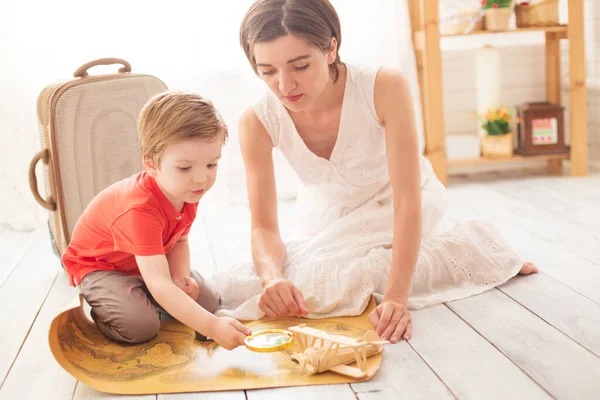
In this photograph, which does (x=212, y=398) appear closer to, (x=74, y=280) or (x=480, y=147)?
(x=74, y=280)

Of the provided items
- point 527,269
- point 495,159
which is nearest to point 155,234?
point 527,269

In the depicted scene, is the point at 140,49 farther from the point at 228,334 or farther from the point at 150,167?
the point at 228,334

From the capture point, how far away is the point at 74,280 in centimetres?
160

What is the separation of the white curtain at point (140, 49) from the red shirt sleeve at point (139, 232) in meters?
1.36

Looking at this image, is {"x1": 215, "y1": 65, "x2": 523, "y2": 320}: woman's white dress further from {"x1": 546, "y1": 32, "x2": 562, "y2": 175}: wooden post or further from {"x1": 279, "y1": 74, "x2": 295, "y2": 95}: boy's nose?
{"x1": 546, "y1": 32, "x2": 562, "y2": 175}: wooden post

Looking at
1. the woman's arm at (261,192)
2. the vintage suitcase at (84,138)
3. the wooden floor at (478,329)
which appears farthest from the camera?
the vintage suitcase at (84,138)

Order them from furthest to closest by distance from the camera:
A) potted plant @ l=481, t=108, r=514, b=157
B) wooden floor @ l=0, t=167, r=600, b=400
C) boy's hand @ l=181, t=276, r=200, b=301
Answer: potted plant @ l=481, t=108, r=514, b=157, boy's hand @ l=181, t=276, r=200, b=301, wooden floor @ l=0, t=167, r=600, b=400

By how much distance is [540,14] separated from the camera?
2.84 meters

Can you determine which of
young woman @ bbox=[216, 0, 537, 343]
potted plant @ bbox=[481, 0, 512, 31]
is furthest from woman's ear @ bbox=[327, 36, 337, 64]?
potted plant @ bbox=[481, 0, 512, 31]

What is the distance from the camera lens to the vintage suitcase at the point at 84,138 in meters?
1.88

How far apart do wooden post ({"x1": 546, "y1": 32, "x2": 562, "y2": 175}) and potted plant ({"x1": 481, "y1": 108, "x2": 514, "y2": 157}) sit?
262mm

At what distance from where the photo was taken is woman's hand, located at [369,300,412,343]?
1.43 metres

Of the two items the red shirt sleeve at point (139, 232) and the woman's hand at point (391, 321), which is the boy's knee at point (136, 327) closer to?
the red shirt sleeve at point (139, 232)

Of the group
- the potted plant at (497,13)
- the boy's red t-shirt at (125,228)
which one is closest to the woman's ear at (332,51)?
the boy's red t-shirt at (125,228)
